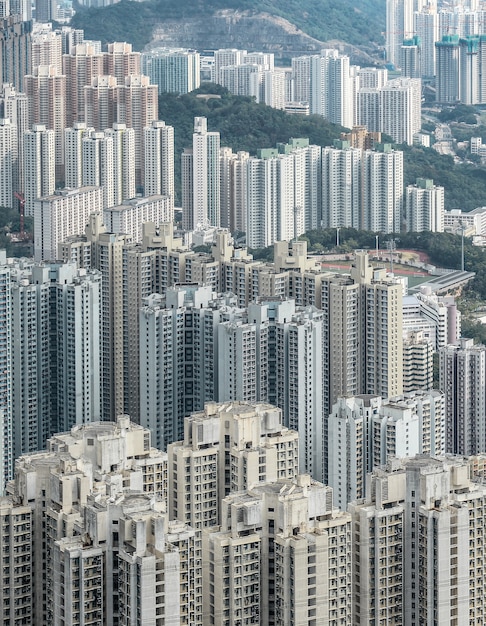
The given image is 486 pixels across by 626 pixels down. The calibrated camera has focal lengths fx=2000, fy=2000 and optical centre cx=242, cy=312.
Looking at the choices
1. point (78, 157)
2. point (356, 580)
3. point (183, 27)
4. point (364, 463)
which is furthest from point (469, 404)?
point (183, 27)

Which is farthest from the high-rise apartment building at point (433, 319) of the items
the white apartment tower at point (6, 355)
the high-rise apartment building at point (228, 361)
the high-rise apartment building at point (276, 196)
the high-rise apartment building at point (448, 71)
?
the high-rise apartment building at point (448, 71)

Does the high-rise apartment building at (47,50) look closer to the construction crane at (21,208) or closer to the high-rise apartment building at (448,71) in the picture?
the construction crane at (21,208)

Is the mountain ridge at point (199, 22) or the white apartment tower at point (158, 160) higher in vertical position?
the mountain ridge at point (199, 22)

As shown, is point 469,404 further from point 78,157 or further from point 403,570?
point 78,157

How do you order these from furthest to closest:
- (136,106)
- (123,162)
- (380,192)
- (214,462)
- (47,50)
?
1. (47,50)
2. (136,106)
3. (380,192)
4. (123,162)
5. (214,462)

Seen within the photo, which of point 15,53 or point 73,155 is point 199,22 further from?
point 73,155

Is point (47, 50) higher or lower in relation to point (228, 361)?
Result: higher

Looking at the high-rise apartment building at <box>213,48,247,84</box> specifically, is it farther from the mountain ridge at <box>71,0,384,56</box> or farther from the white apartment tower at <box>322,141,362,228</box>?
the white apartment tower at <box>322,141,362,228</box>

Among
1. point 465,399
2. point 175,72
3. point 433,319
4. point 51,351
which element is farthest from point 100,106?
point 465,399
